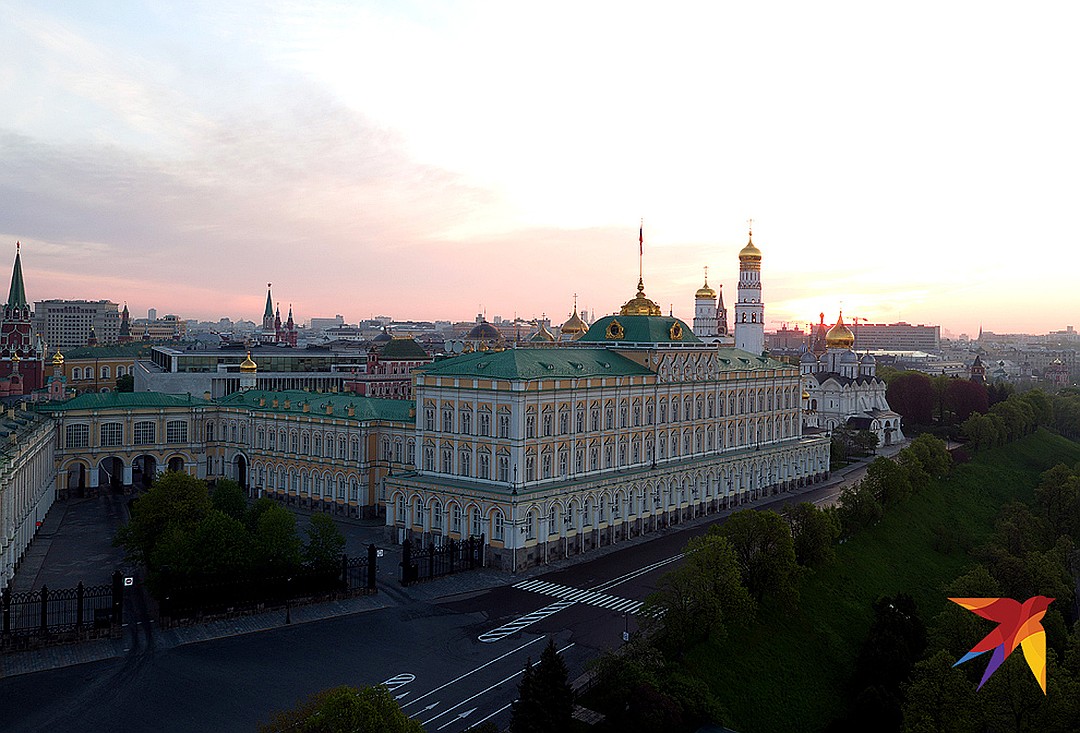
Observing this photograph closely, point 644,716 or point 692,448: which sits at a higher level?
point 692,448

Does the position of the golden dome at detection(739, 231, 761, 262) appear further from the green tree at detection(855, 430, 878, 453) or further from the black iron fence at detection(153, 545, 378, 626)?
the black iron fence at detection(153, 545, 378, 626)

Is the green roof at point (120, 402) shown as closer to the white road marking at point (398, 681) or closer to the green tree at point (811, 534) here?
the white road marking at point (398, 681)

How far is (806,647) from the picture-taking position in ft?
161

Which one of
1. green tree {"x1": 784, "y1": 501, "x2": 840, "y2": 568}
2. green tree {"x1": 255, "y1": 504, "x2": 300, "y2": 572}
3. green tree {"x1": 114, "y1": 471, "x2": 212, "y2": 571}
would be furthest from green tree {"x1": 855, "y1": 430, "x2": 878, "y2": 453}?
green tree {"x1": 114, "y1": 471, "x2": 212, "y2": 571}

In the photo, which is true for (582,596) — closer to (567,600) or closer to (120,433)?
(567,600)

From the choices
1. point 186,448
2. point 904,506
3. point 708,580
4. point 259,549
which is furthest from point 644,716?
point 186,448

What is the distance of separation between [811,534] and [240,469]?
56100mm

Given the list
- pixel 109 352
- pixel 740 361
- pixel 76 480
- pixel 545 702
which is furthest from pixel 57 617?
pixel 109 352

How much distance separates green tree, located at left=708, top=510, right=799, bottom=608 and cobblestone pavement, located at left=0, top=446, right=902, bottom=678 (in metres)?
13.4

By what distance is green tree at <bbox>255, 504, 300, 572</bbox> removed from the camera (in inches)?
1873

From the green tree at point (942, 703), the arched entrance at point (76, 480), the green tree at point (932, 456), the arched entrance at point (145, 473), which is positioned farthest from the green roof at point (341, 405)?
the green tree at point (932, 456)

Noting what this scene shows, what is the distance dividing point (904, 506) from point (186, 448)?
223ft

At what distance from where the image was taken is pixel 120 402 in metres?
84.7

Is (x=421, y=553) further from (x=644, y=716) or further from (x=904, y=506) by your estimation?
(x=904, y=506)
